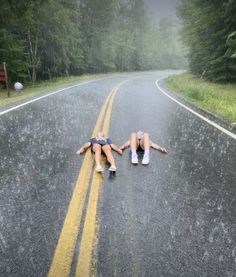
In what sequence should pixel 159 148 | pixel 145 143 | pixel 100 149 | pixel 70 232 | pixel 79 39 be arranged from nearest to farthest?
pixel 70 232 → pixel 100 149 → pixel 145 143 → pixel 159 148 → pixel 79 39

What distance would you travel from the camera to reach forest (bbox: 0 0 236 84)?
81.6ft

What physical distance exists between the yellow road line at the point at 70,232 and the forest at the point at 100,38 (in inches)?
→ 568

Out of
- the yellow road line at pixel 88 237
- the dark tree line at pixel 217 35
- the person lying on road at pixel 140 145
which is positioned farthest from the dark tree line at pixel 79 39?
the yellow road line at pixel 88 237

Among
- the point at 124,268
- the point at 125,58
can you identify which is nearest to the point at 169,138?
the point at 124,268

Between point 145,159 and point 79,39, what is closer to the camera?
point 145,159

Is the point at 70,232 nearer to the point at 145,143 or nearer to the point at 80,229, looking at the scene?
the point at 80,229

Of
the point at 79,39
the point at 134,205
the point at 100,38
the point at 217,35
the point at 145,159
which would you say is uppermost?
the point at 217,35

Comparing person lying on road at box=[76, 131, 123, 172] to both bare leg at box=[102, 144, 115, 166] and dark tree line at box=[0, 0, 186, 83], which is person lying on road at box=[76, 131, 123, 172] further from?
dark tree line at box=[0, 0, 186, 83]

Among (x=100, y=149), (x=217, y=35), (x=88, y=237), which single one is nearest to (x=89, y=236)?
(x=88, y=237)

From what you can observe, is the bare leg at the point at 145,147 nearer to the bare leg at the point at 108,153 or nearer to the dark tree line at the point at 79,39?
the bare leg at the point at 108,153

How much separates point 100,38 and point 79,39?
12.2 m

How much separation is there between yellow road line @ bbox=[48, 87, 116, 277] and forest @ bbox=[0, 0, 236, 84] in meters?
14.4

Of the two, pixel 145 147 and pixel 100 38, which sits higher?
pixel 145 147

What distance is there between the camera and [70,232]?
3.98 metres
